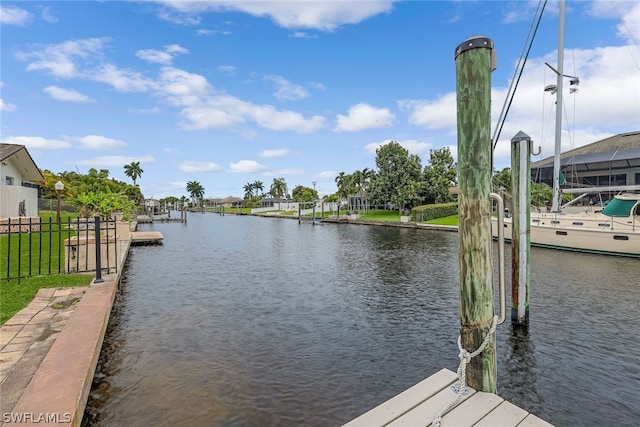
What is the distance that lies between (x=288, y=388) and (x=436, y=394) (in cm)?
253

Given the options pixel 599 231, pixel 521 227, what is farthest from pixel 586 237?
pixel 521 227

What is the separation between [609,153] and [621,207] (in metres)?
45.5

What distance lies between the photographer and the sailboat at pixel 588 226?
16172 mm

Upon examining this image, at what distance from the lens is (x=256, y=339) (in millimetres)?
6453

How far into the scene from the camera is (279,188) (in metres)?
122

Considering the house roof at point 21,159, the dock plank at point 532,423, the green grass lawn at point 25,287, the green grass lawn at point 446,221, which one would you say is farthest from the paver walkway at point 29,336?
the green grass lawn at point 446,221

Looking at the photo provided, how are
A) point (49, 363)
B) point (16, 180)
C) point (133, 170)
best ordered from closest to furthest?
point (49, 363) → point (16, 180) → point (133, 170)

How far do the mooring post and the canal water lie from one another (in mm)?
575

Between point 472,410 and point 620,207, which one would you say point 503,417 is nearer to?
point 472,410

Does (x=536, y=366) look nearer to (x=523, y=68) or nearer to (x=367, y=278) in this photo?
(x=367, y=278)

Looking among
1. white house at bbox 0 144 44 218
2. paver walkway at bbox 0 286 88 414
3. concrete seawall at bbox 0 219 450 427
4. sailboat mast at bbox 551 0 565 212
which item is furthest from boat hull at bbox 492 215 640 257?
→ white house at bbox 0 144 44 218

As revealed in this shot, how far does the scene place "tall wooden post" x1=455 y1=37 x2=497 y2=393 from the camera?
276 cm

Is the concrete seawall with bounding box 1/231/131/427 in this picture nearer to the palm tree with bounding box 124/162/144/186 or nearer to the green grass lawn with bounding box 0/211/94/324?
the green grass lawn with bounding box 0/211/94/324

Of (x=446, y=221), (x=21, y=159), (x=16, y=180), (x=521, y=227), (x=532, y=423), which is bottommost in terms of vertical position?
(x=532, y=423)
